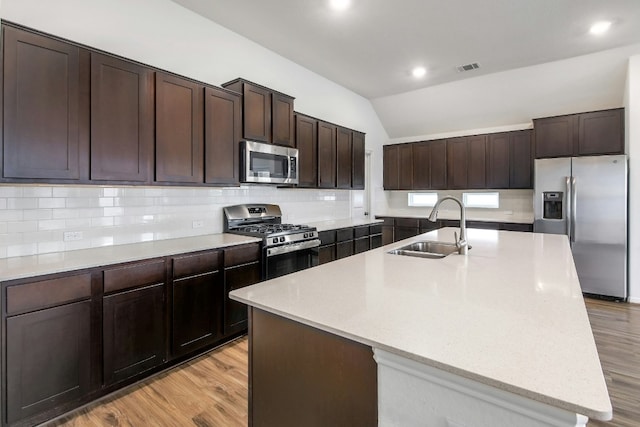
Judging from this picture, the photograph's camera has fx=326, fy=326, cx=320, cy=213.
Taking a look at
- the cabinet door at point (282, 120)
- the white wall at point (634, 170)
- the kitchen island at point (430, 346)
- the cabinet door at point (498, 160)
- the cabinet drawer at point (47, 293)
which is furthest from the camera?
the cabinet door at point (498, 160)

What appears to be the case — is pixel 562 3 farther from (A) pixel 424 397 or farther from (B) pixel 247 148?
(A) pixel 424 397

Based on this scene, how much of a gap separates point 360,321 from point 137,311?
1.84 m

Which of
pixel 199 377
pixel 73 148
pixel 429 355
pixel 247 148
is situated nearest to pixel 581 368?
pixel 429 355

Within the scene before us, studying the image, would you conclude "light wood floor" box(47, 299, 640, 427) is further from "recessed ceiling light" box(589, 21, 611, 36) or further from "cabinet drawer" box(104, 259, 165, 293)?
"recessed ceiling light" box(589, 21, 611, 36)

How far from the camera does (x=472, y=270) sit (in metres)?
1.81

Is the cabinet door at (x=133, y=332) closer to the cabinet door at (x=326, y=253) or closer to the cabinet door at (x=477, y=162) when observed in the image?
the cabinet door at (x=326, y=253)

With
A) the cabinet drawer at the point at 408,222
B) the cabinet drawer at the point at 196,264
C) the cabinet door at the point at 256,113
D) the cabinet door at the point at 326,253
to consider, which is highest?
the cabinet door at the point at 256,113

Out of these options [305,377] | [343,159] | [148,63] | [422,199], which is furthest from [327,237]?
[422,199]

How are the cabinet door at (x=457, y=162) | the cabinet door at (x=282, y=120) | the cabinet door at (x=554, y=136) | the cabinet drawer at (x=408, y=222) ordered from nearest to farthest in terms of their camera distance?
the cabinet door at (x=282, y=120), the cabinet door at (x=554, y=136), the cabinet door at (x=457, y=162), the cabinet drawer at (x=408, y=222)

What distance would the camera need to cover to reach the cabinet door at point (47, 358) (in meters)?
1.76

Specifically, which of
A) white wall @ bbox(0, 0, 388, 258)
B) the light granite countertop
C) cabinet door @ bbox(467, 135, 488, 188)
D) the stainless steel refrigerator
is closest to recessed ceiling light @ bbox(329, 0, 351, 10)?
white wall @ bbox(0, 0, 388, 258)

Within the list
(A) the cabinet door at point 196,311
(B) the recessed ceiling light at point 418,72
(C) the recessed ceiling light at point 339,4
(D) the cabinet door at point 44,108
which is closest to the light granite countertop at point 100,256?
(A) the cabinet door at point 196,311

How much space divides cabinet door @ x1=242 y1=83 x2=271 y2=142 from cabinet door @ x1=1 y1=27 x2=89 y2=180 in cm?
141

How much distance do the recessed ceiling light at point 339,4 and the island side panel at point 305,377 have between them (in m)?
2.89
